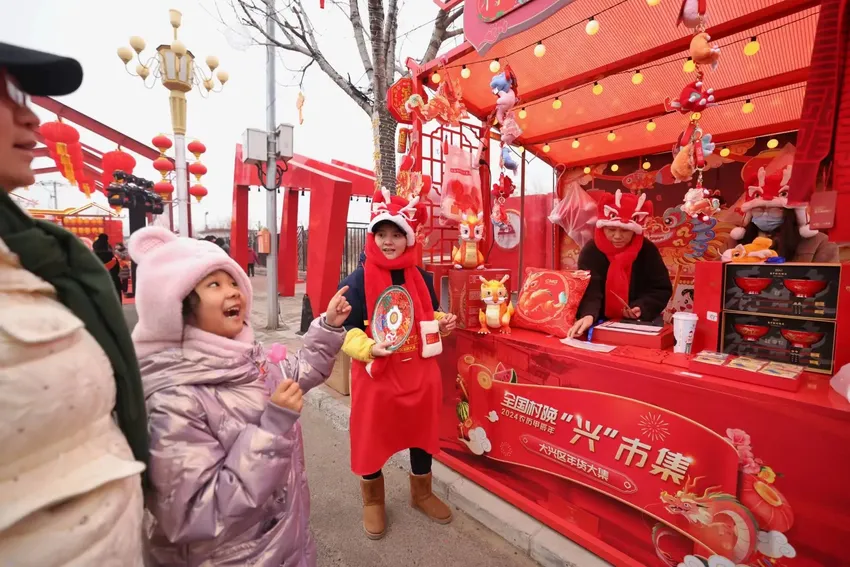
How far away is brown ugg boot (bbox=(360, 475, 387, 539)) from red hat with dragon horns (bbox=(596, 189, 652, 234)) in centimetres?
231

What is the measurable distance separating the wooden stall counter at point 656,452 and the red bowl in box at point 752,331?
0.82 feet

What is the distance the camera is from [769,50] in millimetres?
2979

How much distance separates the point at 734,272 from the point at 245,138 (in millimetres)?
7524

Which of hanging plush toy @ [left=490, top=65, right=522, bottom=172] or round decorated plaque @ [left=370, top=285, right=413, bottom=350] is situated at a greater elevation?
hanging plush toy @ [left=490, top=65, right=522, bottom=172]

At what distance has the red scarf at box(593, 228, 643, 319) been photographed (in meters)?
2.63

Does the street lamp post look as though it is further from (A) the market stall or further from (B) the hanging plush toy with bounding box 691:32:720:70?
(B) the hanging plush toy with bounding box 691:32:720:70

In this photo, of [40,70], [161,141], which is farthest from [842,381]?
[161,141]

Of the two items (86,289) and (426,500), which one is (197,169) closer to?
(426,500)

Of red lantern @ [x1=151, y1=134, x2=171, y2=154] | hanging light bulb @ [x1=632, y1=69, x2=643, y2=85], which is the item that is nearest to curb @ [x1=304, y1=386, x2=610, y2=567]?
hanging light bulb @ [x1=632, y1=69, x2=643, y2=85]

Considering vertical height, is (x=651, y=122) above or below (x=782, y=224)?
above

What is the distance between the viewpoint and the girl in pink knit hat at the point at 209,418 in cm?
106

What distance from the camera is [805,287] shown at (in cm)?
172

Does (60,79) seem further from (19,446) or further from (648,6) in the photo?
(648,6)

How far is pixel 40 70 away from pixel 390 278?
182cm
